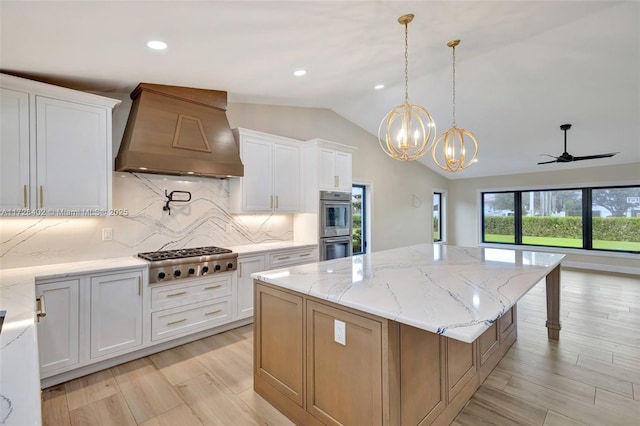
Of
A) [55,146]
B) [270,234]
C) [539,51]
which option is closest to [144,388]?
[55,146]

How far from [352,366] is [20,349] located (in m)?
1.38

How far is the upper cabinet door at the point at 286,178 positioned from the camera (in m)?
4.16

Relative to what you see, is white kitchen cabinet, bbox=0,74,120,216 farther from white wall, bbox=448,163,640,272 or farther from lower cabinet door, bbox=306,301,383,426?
white wall, bbox=448,163,640,272

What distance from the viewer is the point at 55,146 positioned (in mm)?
2545

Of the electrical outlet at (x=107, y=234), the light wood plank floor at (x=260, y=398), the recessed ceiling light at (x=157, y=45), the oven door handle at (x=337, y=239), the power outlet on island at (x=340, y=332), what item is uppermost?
the recessed ceiling light at (x=157, y=45)

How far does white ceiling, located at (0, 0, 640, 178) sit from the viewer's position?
6.73 ft

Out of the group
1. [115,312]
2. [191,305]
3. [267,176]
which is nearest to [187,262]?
[191,305]

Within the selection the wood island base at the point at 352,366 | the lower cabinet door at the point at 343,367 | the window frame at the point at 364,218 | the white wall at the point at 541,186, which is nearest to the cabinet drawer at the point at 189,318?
the wood island base at the point at 352,366

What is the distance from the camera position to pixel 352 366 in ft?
5.37

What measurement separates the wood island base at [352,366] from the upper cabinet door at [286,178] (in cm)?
207

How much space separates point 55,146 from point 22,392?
2487mm

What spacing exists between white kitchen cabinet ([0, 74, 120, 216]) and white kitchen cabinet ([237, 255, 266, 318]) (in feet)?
4.83

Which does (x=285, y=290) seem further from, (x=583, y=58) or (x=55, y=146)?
(x=583, y=58)

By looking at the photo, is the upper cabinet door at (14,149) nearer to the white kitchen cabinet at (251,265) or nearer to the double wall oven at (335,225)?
the white kitchen cabinet at (251,265)
